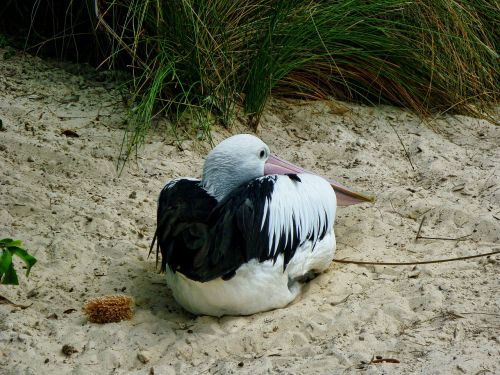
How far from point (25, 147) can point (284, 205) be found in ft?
6.00

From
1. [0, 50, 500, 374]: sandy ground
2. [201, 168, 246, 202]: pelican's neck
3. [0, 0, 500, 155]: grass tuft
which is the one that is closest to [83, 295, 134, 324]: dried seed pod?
[0, 50, 500, 374]: sandy ground

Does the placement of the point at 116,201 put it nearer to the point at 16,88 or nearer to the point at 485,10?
the point at 16,88

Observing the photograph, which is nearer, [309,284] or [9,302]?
[9,302]

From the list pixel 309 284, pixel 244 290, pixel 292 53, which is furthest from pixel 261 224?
pixel 292 53

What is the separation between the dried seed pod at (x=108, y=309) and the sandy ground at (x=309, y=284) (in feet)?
0.15

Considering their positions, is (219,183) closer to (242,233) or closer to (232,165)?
(232,165)

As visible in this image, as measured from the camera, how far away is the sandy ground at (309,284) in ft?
11.0

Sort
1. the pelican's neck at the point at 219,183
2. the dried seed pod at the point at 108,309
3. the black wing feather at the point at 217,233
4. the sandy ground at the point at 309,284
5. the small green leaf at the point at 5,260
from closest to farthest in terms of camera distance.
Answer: the small green leaf at the point at 5,260, the sandy ground at the point at 309,284, the black wing feather at the point at 217,233, the dried seed pod at the point at 108,309, the pelican's neck at the point at 219,183

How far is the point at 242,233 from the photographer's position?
3512mm

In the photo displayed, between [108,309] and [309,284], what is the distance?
3.06 ft

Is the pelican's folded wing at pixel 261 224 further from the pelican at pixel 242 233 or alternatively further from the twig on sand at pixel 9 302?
the twig on sand at pixel 9 302

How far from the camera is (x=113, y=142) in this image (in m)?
5.05

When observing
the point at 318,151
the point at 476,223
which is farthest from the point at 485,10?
the point at 476,223

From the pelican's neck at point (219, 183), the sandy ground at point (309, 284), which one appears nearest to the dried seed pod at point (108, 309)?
the sandy ground at point (309, 284)
